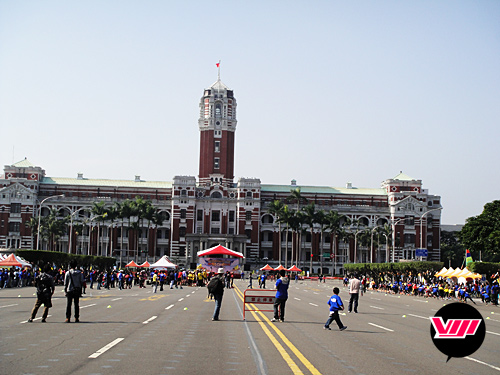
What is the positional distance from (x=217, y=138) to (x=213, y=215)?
15.9 m

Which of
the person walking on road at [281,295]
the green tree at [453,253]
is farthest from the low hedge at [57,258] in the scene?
the green tree at [453,253]

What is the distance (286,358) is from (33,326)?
8802 millimetres

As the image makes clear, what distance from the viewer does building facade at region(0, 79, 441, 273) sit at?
119688mm

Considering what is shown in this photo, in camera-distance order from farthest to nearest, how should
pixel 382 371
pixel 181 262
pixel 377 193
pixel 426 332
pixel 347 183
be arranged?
pixel 347 183 < pixel 377 193 < pixel 181 262 < pixel 426 332 < pixel 382 371

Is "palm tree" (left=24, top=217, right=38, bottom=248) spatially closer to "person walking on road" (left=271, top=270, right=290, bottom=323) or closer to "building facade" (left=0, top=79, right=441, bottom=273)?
"building facade" (left=0, top=79, right=441, bottom=273)

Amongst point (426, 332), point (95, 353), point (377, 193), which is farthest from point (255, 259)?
point (95, 353)

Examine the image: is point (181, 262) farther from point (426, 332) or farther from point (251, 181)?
point (426, 332)

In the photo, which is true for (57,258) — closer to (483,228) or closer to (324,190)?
(483,228)

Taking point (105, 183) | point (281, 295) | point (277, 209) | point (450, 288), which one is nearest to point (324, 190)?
point (277, 209)

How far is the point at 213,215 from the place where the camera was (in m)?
125

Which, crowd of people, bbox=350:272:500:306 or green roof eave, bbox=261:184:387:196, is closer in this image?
crowd of people, bbox=350:272:500:306

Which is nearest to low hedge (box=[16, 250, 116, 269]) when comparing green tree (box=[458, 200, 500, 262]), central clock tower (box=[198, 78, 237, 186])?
central clock tower (box=[198, 78, 237, 186])

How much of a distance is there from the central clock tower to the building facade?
0.67ft

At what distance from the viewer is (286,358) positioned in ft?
43.9
